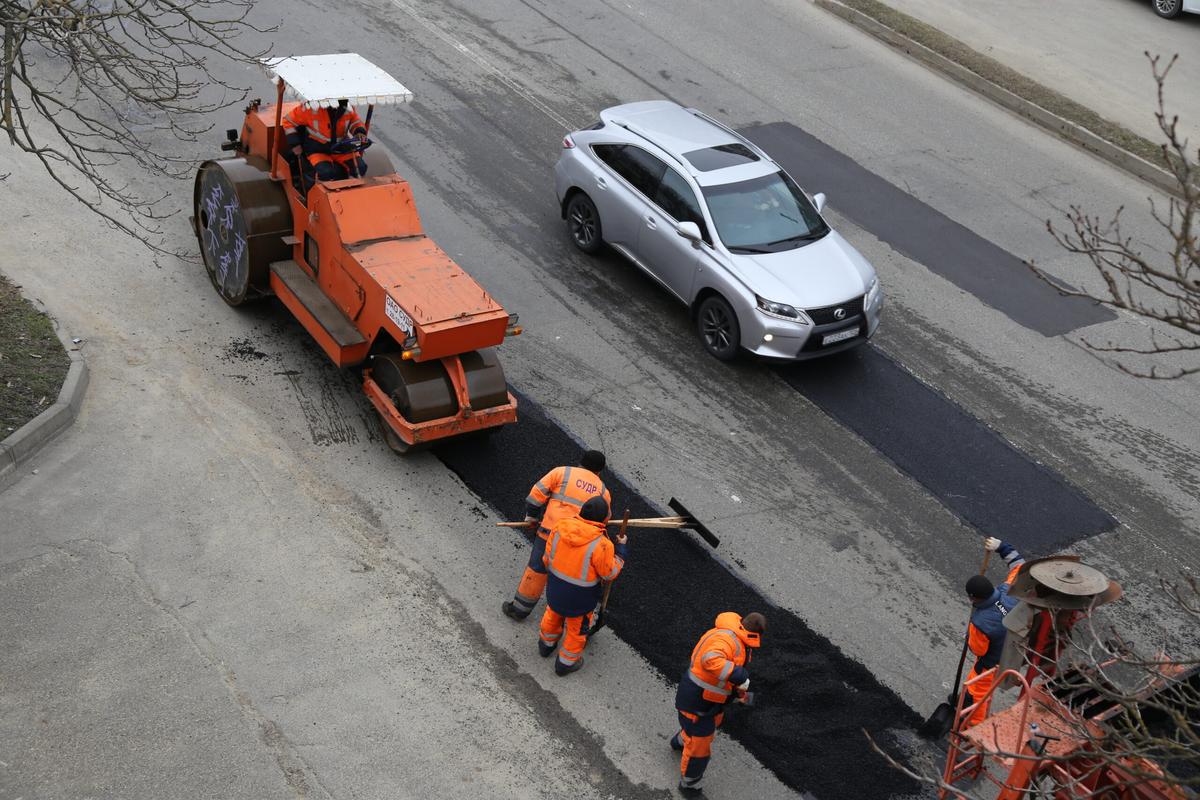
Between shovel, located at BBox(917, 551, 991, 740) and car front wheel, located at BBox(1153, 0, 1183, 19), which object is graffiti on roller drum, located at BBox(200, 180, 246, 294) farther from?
car front wheel, located at BBox(1153, 0, 1183, 19)

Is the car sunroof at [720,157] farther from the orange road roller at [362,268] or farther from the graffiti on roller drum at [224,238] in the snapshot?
the graffiti on roller drum at [224,238]

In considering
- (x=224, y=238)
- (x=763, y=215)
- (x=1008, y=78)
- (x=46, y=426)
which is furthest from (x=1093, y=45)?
(x=46, y=426)

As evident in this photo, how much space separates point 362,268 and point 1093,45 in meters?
15.3

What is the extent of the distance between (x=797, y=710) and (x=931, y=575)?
6.98 ft

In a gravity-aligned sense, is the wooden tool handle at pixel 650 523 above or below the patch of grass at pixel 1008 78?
below

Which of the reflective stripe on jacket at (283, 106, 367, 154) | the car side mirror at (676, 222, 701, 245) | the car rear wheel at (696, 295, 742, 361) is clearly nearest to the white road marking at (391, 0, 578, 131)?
the car side mirror at (676, 222, 701, 245)

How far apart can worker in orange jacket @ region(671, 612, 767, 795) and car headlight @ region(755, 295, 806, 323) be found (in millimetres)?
4598

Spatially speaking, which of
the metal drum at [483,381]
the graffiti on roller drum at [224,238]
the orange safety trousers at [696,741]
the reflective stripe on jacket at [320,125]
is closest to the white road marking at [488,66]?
the reflective stripe on jacket at [320,125]

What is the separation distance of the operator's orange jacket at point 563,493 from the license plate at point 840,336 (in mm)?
3963

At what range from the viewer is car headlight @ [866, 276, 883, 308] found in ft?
41.3

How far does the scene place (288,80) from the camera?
10.9 metres

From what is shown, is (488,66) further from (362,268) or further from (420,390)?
(420,390)

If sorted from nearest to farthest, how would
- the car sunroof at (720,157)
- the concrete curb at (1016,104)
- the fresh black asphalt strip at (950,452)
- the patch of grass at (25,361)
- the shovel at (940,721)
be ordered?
the shovel at (940,721) < the patch of grass at (25,361) < the fresh black asphalt strip at (950,452) < the car sunroof at (720,157) < the concrete curb at (1016,104)

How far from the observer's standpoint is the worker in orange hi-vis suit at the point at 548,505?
908cm
